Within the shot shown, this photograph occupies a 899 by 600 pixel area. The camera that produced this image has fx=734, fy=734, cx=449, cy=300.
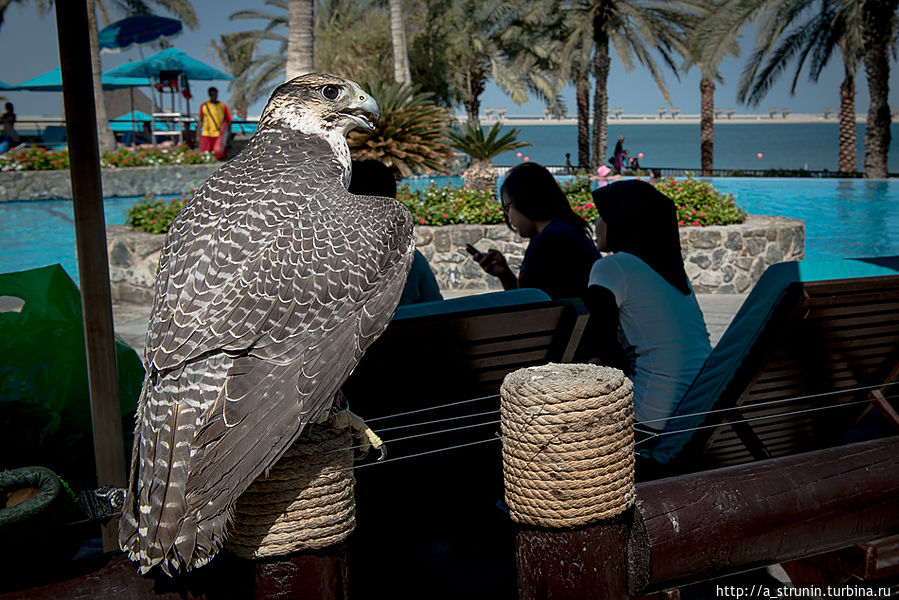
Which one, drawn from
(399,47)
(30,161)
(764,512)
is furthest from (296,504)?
(399,47)

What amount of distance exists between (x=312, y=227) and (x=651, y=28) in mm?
24917

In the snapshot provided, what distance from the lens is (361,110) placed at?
234 centimetres

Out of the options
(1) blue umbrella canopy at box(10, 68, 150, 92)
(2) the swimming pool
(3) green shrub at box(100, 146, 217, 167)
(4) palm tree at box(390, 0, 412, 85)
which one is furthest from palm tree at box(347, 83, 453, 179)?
(1) blue umbrella canopy at box(10, 68, 150, 92)

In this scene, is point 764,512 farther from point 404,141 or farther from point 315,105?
point 404,141

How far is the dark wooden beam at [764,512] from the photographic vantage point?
168cm

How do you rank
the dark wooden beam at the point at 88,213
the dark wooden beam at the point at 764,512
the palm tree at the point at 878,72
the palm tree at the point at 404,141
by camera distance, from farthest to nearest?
the palm tree at the point at 878,72
the palm tree at the point at 404,141
the dark wooden beam at the point at 88,213
the dark wooden beam at the point at 764,512

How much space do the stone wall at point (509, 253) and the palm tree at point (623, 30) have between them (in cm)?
1688

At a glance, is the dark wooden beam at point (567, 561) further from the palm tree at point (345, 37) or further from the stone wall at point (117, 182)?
the palm tree at point (345, 37)

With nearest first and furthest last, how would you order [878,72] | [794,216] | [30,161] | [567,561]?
[567,561]
[794,216]
[30,161]
[878,72]

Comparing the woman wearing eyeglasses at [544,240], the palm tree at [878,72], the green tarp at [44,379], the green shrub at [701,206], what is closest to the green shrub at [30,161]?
the green shrub at [701,206]

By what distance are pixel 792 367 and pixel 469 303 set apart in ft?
4.24

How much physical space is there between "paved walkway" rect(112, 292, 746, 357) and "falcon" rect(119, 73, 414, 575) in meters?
5.09

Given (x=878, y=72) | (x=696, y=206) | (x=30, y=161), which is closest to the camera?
(x=696, y=206)

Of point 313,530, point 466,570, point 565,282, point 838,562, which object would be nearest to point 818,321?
point 838,562
